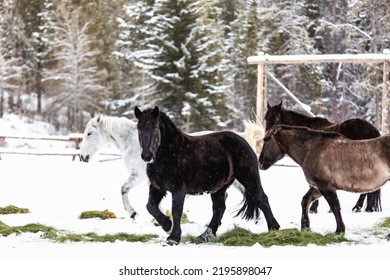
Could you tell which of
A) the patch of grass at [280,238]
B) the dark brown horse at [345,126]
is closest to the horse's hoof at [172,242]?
the patch of grass at [280,238]

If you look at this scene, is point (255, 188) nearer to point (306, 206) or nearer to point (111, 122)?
point (306, 206)

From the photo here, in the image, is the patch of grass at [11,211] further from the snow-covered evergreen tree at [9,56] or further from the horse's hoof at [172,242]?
the snow-covered evergreen tree at [9,56]

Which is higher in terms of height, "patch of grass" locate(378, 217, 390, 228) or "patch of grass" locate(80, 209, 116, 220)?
"patch of grass" locate(378, 217, 390, 228)

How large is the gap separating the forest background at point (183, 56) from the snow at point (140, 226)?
14731 millimetres

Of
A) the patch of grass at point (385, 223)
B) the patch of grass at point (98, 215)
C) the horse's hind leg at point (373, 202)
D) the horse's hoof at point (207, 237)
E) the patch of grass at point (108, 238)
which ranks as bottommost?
the patch of grass at point (98, 215)

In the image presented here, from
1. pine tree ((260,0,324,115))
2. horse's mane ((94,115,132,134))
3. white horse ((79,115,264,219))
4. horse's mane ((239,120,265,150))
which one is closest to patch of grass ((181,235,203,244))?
white horse ((79,115,264,219))

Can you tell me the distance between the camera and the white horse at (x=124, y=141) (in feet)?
29.8

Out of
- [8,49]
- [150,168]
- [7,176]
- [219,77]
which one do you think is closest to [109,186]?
[7,176]

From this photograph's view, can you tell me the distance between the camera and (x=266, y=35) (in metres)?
38.2

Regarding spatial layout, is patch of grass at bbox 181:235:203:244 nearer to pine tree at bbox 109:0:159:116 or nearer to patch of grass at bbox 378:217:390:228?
patch of grass at bbox 378:217:390:228

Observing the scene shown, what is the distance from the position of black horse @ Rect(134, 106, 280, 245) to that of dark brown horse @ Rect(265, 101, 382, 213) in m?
2.98

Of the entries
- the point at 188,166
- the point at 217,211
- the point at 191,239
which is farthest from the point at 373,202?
the point at 188,166

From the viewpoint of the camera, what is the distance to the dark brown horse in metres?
10.2

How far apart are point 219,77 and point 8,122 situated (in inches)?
571
